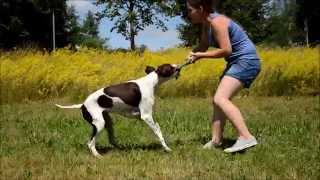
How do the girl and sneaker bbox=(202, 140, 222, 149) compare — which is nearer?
the girl

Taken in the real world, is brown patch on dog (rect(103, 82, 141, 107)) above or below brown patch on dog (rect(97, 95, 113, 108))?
above

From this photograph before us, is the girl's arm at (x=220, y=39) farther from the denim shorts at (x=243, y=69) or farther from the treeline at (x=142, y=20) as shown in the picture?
the treeline at (x=142, y=20)

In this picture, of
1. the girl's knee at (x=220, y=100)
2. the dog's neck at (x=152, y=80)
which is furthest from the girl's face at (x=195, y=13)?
the girl's knee at (x=220, y=100)

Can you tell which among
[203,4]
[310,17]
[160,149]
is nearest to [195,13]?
[203,4]

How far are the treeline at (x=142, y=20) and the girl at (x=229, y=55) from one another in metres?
26.6

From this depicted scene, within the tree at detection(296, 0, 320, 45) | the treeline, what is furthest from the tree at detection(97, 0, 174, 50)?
the tree at detection(296, 0, 320, 45)

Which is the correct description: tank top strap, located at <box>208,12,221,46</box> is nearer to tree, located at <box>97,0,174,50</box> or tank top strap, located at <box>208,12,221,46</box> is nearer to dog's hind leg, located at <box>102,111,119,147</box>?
dog's hind leg, located at <box>102,111,119,147</box>

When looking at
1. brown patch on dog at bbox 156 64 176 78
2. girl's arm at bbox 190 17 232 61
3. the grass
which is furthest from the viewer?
brown patch on dog at bbox 156 64 176 78

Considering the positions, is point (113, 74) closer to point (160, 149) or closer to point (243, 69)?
point (160, 149)

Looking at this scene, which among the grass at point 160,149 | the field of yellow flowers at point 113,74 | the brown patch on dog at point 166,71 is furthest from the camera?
the field of yellow flowers at point 113,74

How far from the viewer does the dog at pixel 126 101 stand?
6758mm

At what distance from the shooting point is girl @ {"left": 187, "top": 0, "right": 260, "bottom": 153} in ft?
21.8

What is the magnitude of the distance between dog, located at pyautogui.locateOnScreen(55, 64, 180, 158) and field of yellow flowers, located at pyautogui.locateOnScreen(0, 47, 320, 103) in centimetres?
763

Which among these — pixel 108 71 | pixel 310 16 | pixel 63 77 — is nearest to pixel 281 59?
pixel 108 71
